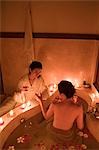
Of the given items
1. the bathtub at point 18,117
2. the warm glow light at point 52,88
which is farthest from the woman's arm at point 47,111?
the warm glow light at point 52,88

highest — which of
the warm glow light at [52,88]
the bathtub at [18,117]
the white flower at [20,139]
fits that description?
the warm glow light at [52,88]

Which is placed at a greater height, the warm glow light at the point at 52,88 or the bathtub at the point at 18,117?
the warm glow light at the point at 52,88

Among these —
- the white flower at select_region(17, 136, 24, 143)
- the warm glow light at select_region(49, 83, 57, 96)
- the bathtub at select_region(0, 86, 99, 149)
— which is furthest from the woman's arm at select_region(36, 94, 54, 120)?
the warm glow light at select_region(49, 83, 57, 96)

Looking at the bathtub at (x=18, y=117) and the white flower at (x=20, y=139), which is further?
the white flower at (x=20, y=139)

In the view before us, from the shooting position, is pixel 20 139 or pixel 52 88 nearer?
pixel 20 139

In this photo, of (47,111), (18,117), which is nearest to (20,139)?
(18,117)

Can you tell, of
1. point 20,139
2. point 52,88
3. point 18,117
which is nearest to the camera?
point 20,139

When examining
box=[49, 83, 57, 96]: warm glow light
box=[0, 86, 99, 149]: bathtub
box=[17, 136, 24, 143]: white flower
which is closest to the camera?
box=[0, 86, 99, 149]: bathtub

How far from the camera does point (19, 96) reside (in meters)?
2.78

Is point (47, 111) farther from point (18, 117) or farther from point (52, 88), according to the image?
point (52, 88)

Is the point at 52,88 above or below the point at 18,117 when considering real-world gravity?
above

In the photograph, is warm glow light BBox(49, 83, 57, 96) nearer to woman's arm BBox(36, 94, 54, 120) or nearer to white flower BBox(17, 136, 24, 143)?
woman's arm BBox(36, 94, 54, 120)

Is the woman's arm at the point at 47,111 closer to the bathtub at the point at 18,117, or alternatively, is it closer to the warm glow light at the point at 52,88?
the bathtub at the point at 18,117

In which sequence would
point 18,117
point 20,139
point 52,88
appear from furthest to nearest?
1. point 52,88
2. point 18,117
3. point 20,139
